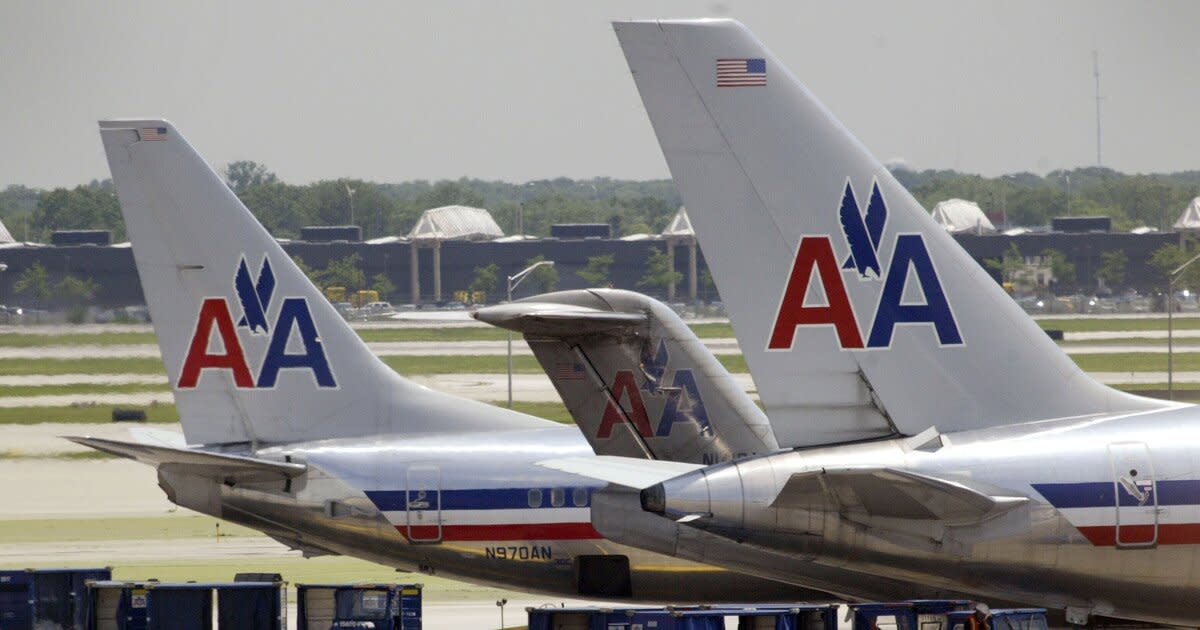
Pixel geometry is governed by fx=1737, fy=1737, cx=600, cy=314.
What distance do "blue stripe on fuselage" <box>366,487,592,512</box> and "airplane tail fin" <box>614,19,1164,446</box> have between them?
27.8 ft

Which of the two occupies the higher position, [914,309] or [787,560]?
[914,309]

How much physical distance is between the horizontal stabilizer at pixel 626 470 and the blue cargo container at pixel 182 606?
6.17 metres

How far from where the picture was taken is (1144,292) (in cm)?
16500

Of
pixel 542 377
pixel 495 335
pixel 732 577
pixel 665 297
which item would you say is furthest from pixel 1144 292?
pixel 732 577

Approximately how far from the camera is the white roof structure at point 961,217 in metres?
175

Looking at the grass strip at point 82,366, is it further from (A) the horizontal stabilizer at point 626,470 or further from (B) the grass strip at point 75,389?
(A) the horizontal stabilizer at point 626,470

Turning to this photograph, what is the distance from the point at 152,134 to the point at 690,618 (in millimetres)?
13640

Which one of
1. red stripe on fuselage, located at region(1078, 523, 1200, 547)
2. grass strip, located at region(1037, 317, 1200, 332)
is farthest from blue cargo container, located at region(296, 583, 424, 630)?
grass strip, located at region(1037, 317, 1200, 332)

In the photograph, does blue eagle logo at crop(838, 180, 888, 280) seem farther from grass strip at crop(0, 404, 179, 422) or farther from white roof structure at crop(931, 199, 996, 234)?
white roof structure at crop(931, 199, 996, 234)

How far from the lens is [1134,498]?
68.1 feet

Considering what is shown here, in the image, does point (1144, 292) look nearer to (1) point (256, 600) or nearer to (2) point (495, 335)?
(2) point (495, 335)

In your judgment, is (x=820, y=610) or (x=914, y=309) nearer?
(x=914, y=309)

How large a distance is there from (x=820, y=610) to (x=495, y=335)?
350ft

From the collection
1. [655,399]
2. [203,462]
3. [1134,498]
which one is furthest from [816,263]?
[203,462]
